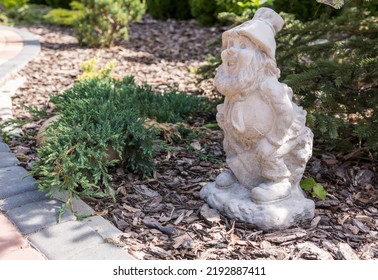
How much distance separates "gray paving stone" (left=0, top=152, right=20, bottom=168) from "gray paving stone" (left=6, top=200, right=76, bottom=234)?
27.2 inches

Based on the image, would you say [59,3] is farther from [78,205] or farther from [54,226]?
[54,226]

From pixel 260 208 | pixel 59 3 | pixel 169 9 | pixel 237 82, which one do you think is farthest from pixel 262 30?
pixel 59 3

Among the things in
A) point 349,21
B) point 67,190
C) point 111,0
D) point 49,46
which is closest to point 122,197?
point 67,190

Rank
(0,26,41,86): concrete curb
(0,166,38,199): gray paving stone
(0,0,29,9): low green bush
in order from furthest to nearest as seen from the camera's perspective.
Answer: (0,0,29,9): low green bush → (0,26,41,86): concrete curb → (0,166,38,199): gray paving stone

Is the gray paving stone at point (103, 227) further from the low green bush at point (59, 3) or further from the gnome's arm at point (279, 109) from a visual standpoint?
the low green bush at point (59, 3)

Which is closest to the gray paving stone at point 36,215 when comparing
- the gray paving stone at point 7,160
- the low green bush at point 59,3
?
the gray paving stone at point 7,160

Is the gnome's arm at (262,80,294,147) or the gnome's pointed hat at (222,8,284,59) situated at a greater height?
the gnome's pointed hat at (222,8,284,59)

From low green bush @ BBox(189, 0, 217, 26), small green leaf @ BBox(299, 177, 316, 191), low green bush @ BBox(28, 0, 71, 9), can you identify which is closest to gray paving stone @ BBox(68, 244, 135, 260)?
small green leaf @ BBox(299, 177, 316, 191)

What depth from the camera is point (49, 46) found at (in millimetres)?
7828

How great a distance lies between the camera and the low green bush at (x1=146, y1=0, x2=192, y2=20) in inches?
424

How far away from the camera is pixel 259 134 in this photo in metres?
2.82

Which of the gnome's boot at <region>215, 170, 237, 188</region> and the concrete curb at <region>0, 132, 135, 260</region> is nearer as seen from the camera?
the concrete curb at <region>0, 132, 135, 260</region>

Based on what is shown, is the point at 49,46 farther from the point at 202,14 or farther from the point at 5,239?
the point at 5,239

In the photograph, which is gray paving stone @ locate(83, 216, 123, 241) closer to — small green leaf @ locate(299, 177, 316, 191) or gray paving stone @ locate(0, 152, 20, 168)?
gray paving stone @ locate(0, 152, 20, 168)
